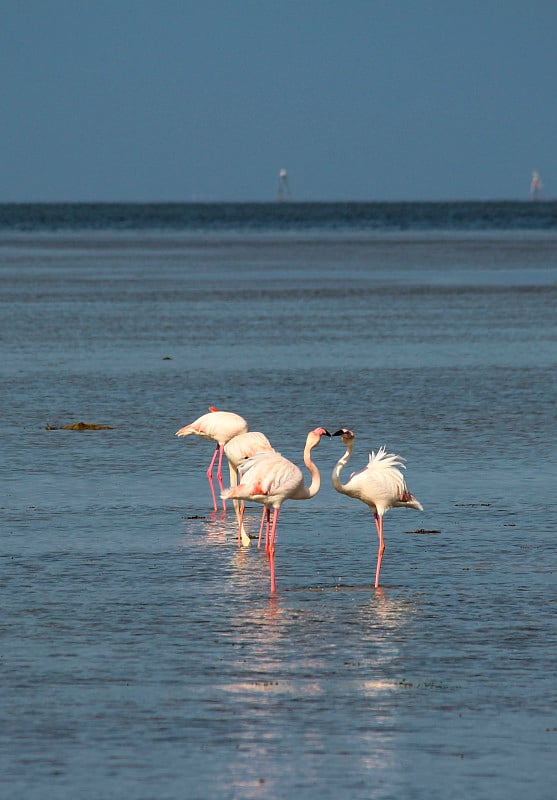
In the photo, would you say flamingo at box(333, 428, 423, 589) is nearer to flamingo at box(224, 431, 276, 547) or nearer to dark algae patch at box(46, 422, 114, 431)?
flamingo at box(224, 431, 276, 547)

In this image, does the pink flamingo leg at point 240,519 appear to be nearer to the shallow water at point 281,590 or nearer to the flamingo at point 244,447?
the flamingo at point 244,447

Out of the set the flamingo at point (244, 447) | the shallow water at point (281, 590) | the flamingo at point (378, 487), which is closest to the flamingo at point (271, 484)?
the flamingo at point (378, 487)

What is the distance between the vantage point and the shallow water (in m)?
7.41

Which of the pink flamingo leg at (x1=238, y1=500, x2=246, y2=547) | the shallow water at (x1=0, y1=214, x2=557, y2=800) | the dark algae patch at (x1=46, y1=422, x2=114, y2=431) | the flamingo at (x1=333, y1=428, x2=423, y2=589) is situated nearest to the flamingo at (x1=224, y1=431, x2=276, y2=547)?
the pink flamingo leg at (x1=238, y1=500, x2=246, y2=547)

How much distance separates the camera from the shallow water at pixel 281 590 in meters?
7.41

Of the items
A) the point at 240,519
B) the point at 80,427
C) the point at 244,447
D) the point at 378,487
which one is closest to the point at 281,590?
the point at 378,487

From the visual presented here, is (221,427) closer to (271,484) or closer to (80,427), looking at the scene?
(271,484)

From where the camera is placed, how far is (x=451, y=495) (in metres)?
13.7

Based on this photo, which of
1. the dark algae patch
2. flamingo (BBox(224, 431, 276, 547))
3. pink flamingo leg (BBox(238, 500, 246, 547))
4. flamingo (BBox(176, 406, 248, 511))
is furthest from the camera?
the dark algae patch

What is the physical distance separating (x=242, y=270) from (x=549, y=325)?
21.7 m

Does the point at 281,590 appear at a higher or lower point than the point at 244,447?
lower

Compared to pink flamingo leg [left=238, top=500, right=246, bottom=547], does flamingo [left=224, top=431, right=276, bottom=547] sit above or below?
above

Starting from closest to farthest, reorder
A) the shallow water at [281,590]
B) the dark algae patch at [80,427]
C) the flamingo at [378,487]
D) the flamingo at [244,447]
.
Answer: the shallow water at [281,590] → the flamingo at [378,487] → the flamingo at [244,447] → the dark algae patch at [80,427]

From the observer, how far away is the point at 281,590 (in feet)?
34.6
